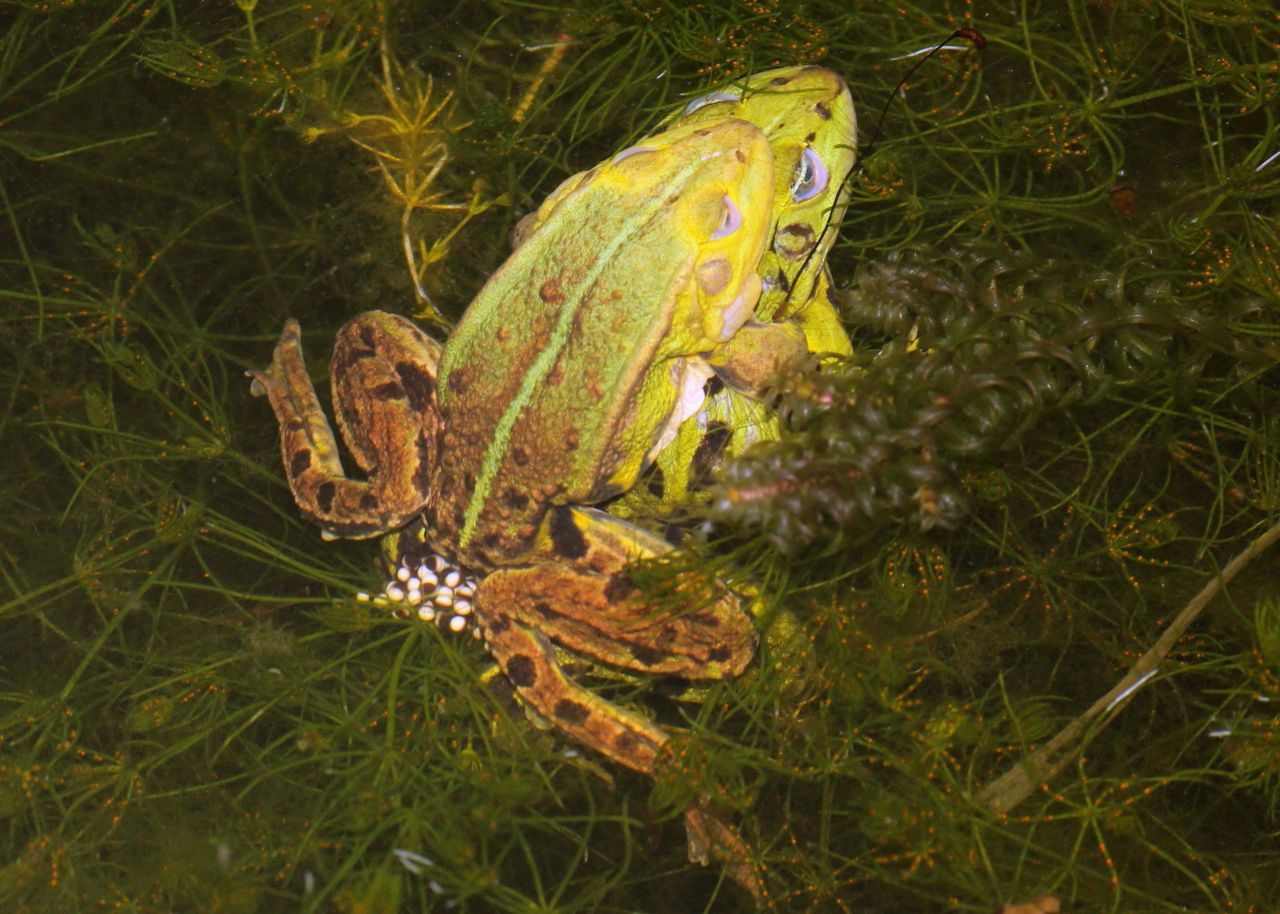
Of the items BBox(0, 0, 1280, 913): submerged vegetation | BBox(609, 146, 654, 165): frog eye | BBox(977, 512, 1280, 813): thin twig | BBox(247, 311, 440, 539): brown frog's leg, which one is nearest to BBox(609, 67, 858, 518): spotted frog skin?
BBox(0, 0, 1280, 913): submerged vegetation

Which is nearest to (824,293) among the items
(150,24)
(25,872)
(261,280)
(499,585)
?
(499,585)

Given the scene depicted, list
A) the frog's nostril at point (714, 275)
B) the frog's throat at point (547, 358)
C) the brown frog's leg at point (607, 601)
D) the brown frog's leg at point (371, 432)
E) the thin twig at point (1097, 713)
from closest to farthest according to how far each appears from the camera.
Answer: the frog's throat at point (547, 358) → the frog's nostril at point (714, 275) → the brown frog's leg at point (607, 601) → the brown frog's leg at point (371, 432) → the thin twig at point (1097, 713)

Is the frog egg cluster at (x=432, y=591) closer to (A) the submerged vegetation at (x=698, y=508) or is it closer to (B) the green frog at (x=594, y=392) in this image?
(B) the green frog at (x=594, y=392)

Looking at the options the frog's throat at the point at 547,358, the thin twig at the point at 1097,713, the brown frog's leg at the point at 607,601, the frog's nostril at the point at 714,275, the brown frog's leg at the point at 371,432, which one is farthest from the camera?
the thin twig at the point at 1097,713

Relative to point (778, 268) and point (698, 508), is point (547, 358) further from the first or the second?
point (778, 268)

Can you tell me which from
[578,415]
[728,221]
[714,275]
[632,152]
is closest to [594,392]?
[578,415]

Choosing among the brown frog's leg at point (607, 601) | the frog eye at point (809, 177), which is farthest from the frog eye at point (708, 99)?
the brown frog's leg at point (607, 601)

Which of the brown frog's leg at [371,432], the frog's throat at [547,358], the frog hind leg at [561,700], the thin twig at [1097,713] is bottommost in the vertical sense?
the thin twig at [1097,713]

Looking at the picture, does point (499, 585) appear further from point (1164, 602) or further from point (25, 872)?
point (1164, 602)
